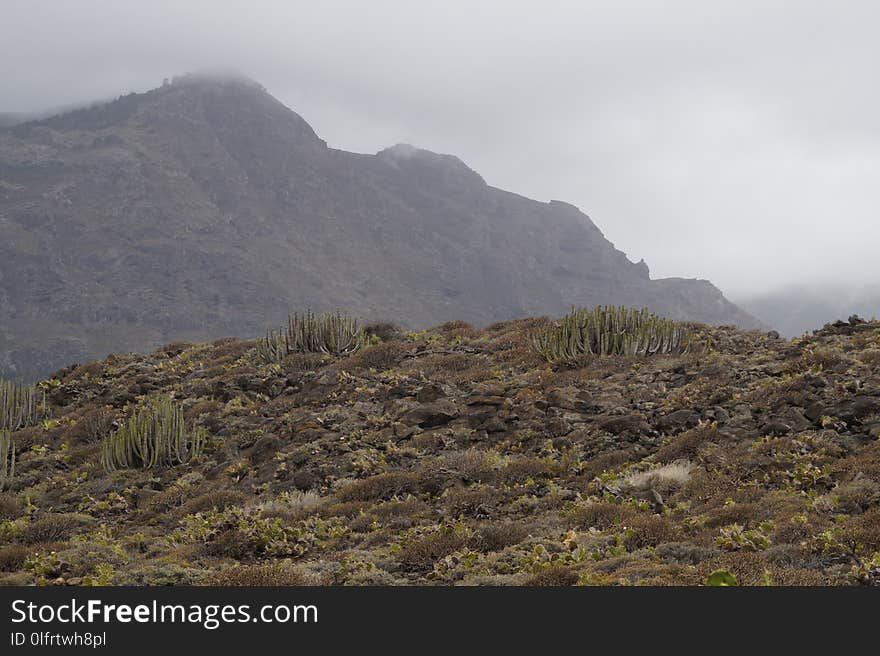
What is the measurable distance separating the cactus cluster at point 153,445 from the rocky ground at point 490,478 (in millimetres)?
367

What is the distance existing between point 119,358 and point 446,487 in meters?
16.4

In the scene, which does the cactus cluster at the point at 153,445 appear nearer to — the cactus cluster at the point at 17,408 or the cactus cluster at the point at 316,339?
the cactus cluster at the point at 17,408

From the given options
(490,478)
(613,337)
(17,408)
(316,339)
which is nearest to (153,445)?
(17,408)

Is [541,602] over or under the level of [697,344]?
under

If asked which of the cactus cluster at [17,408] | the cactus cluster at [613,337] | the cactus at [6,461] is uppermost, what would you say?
the cactus cluster at [613,337]

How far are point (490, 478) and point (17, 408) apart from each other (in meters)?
14.0

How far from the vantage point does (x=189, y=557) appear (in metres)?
10.1

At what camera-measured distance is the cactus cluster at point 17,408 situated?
64.3 ft

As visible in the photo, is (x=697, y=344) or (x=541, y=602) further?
(x=697, y=344)

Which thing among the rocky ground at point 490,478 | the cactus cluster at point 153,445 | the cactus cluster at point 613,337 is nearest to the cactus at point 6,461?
the rocky ground at point 490,478

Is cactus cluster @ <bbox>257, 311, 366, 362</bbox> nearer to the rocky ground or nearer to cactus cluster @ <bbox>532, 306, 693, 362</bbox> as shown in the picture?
the rocky ground

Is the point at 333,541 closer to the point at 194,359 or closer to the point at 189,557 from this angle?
the point at 189,557

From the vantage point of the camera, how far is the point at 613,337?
59.3 feet

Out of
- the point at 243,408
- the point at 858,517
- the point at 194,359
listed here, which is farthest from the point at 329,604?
the point at 194,359
